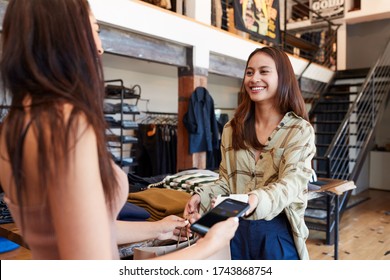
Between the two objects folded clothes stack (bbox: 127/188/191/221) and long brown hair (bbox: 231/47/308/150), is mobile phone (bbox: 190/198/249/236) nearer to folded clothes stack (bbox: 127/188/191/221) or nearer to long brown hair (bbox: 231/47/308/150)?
long brown hair (bbox: 231/47/308/150)

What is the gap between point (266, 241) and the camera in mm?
1252

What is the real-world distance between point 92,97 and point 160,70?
19.2ft

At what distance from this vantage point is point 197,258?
2.58 feet

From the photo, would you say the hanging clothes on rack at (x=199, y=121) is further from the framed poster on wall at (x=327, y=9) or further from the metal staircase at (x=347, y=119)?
the framed poster on wall at (x=327, y=9)

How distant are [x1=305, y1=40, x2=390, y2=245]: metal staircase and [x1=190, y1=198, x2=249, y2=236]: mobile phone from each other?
342 centimetres

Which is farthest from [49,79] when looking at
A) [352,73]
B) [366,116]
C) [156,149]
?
[352,73]

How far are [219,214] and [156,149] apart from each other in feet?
15.7

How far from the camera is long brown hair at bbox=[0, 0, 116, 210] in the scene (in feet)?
2.07

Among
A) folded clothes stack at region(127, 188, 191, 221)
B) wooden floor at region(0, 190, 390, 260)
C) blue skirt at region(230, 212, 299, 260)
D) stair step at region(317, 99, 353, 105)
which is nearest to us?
blue skirt at region(230, 212, 299, 260)

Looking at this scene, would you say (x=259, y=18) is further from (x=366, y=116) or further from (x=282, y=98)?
(x=282, y=98)

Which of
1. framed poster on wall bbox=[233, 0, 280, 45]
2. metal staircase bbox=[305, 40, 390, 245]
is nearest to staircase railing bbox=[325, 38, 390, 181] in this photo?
metal staircase bbox=[305, 40, 390, 245]

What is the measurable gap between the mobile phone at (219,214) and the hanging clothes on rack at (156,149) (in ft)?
15.3

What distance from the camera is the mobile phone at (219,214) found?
2.79 ft

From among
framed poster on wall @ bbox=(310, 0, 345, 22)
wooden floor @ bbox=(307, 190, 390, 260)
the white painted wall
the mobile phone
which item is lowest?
wooden floor @ bbox=(307, 190, 390, 260)
